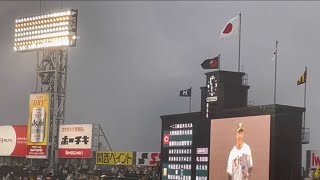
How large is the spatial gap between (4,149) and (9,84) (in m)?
7.54

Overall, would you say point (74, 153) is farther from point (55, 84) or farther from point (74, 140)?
point (55, 84)

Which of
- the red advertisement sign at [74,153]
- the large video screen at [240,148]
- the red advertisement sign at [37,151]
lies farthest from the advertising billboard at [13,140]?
the large video screen at [240,148]

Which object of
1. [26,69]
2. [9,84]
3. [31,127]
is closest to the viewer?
[9,84]

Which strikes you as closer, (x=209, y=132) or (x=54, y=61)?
(x=209, y=132)

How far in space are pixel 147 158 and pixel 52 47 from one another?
233 inches

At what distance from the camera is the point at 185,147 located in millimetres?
13523

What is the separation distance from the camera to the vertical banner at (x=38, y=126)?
2256 cm

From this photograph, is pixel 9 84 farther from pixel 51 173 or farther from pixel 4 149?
pixel 4 149

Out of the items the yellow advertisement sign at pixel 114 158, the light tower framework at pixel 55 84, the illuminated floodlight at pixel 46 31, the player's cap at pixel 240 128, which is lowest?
the yellow advertisement sign at pixel 114 158

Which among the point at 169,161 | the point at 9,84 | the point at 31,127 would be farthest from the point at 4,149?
the point at 169,161

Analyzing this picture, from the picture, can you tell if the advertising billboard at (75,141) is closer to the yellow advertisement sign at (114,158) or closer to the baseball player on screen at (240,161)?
the yellow advertisement sign at (114,158)

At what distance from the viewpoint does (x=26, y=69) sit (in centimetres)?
2530

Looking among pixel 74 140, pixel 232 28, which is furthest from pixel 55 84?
pixel 232 28

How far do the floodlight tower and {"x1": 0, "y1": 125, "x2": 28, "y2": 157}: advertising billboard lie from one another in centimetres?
233
